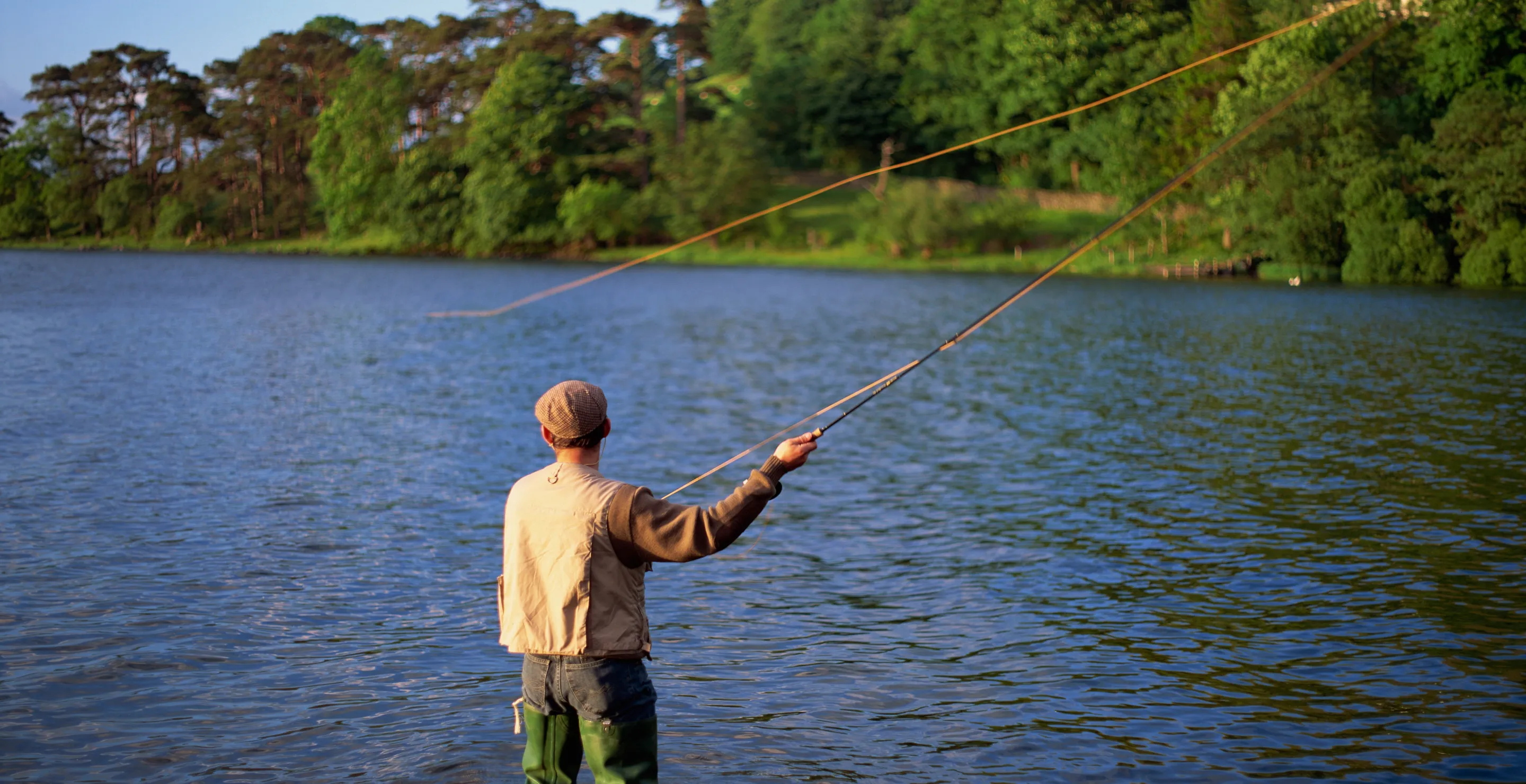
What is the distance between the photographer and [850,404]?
24.8 m

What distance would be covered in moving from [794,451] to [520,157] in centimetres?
10287

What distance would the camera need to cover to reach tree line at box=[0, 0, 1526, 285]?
66.2 meters

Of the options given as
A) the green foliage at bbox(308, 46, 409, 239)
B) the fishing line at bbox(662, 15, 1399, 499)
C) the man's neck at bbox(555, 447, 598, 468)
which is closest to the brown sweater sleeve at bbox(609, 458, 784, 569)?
the man's neck at bbox(555, 447, 598, 468)

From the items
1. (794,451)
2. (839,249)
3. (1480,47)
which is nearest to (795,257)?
(839,249)

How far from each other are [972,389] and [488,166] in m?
82.9

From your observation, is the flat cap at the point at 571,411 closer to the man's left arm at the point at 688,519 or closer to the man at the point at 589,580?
the man at the point at 589,580

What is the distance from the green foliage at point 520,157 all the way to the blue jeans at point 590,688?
9787cm

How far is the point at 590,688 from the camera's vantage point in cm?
513

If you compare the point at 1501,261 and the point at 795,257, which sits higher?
the point at 795,257

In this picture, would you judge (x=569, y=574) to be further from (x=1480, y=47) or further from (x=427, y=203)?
(x=427, y=203)

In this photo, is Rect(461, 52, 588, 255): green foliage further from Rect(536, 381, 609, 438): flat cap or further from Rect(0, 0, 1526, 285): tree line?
Rect(536, 381, 609, 438): flat cap

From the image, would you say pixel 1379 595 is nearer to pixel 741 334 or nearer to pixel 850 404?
pixel 850 404

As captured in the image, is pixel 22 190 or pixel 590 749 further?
pixel 22 190

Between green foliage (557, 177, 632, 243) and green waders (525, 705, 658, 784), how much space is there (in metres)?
94.8
